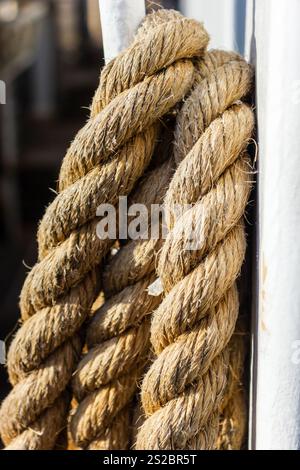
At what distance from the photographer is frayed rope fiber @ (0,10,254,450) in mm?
650

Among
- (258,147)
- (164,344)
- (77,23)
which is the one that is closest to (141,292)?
(164,344)

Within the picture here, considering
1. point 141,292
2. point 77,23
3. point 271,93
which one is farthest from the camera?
point 77,23

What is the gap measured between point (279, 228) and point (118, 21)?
10.0 inches

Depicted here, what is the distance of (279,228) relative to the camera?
0.60 meters

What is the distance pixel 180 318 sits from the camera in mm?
Result: 646

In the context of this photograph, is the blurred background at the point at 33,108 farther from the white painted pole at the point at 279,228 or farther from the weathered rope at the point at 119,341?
the white painted pole at the point at 279,228

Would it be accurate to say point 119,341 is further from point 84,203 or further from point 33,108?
point 33,108

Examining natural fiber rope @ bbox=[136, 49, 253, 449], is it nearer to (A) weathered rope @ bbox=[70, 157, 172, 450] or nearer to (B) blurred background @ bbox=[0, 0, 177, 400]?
(A) weathered rope @ bbox=[70, 157, 172, 450]

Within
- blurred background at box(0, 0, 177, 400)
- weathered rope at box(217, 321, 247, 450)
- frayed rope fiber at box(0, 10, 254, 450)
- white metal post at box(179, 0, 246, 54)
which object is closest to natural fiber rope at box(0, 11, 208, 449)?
frayed rope fiber at box(0, 10, 254, 450)

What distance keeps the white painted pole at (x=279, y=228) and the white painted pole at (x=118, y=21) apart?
0.12 m

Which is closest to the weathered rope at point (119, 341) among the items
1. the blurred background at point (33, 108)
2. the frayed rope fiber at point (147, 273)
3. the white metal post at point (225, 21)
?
the frayed rope fiber at point (147, 273)

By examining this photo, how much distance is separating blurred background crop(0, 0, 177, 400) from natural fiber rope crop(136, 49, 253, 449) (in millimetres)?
1567

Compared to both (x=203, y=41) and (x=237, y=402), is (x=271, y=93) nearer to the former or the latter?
(x=203, y=41)

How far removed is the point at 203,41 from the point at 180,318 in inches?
10.7
